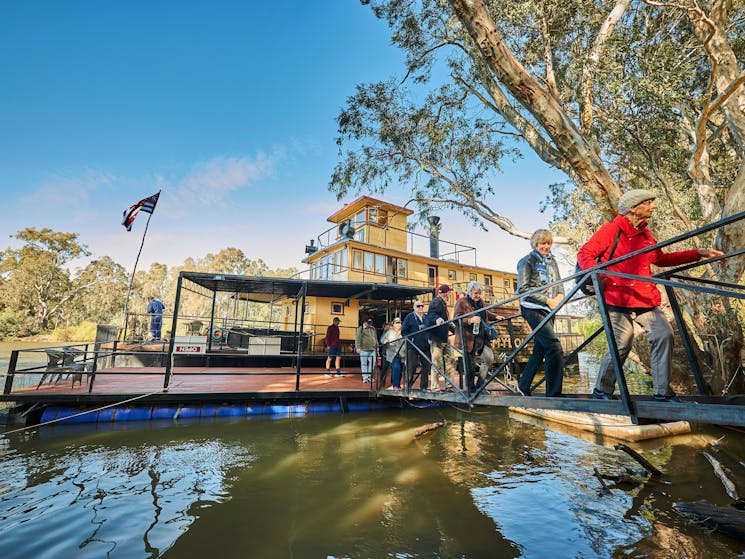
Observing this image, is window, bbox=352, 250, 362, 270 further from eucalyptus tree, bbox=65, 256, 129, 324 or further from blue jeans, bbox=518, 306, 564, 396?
eucalyptus tree, bbox=65, 256, 129, 324

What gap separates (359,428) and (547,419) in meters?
4.58

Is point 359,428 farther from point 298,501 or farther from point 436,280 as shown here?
point 436,280

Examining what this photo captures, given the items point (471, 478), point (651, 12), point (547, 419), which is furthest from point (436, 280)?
point (471, 478)

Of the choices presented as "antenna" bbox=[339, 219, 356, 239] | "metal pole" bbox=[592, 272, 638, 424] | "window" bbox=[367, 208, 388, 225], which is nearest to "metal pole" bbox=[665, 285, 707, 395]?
"metal pole" bbox=[592, 272, 638, 424]

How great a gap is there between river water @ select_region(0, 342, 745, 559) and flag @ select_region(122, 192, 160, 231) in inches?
336

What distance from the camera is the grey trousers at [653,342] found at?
2465 millimetres

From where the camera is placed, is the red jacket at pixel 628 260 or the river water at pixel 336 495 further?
the river water at pixel 336 495

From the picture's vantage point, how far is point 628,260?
273 cm

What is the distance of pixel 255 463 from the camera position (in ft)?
16.5

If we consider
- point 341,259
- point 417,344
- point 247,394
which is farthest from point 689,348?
point 341,259

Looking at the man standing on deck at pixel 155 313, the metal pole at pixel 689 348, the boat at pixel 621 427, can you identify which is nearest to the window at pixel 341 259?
the man standing on deck at pixel 155 313

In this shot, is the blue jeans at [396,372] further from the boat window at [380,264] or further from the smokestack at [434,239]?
the smokestack at [434,239]

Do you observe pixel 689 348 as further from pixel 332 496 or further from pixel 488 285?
pixel 488 285

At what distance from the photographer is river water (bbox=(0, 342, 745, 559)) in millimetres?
3123
